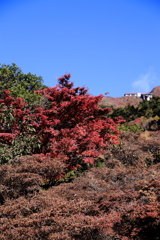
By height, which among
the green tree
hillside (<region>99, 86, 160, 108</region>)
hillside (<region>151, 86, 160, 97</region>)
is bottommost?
the green tree

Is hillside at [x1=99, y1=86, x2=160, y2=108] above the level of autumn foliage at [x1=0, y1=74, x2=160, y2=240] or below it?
above

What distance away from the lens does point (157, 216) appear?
3676 mm

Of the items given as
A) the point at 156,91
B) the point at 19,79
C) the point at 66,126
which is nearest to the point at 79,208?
the point at 66,126

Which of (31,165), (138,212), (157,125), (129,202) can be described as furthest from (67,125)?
(157,125)

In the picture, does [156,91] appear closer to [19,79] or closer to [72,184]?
[19,79]

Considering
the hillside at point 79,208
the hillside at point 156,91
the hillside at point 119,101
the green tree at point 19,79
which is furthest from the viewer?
the hillside at point 156,91

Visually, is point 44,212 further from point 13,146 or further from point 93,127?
point 93,127

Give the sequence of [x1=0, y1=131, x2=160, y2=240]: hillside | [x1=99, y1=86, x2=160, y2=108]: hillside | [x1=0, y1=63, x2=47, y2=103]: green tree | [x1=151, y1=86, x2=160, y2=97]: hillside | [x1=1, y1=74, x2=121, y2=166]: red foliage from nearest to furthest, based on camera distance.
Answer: [x1=0, y1=131, x2=160, y2=240]: hillside
[x1=1, y1=74, x2=121, y2=166]: red foliage
[x1=0, y1=63, x2=47, y2=103]: green tree
[x1=99, y1=86, x2=160, y2=108]: hillside
[x1=151, y1=86, x2=160, y2=97]: hillside

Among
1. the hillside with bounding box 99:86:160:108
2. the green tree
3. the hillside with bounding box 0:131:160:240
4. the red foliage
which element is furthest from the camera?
the hillside with bounding box 99:86:160:108

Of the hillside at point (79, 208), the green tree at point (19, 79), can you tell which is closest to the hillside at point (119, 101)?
the green tree at point (19, 79)

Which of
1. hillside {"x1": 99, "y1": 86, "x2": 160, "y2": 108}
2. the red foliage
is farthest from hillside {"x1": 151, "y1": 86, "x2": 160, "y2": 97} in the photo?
the red foliage

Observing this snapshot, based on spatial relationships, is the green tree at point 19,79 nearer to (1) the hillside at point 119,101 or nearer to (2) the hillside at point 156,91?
(1) the hillside at point 119,101

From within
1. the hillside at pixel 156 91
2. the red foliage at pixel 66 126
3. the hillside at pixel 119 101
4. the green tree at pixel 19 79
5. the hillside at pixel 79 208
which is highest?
the hillside at pixel 156 91

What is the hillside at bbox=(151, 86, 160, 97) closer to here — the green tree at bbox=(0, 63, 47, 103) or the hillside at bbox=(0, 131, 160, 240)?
the green tree at bbox=(0, 63, 47, 103)
